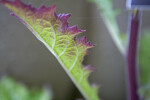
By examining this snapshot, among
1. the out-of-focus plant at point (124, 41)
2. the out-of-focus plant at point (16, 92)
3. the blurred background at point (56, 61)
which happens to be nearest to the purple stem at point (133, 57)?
the out-of-focus plant at point (124, 41)

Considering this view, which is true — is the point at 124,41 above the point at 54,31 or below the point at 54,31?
below

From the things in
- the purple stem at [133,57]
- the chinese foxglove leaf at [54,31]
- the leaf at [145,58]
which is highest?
the chinese foxglove leaf at [54,31]

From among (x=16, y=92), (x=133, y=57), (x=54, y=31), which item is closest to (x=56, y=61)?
(x=16, y=92)

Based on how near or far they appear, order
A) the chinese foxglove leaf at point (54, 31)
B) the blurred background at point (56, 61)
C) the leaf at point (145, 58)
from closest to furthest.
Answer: the chinese foxglove leaf at point (54, 31) < the blurred background at point (56, 61) < the leaf at point (145, 58)

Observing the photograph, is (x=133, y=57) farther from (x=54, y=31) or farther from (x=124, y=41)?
(x=54, y=31)

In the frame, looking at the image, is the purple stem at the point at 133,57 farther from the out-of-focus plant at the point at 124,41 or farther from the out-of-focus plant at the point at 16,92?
the out-of-focus plant at the point at 16,92

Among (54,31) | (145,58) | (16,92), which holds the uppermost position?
(54,31)
